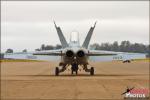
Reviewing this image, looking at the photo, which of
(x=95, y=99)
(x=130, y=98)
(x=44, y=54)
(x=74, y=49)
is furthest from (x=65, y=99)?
(x=44, y=54)

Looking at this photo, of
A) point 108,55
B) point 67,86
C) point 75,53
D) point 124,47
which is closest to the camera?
point 67,86

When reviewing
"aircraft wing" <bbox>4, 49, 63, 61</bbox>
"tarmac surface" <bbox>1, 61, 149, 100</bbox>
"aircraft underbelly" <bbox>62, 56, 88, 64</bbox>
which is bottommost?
"tarmac surface" <bbox>1, 61, 149, 100</bbox>

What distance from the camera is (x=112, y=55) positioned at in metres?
40.3

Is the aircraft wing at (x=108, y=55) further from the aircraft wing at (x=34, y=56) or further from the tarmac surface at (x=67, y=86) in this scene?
the tarmac surface at (x=67, y=86)

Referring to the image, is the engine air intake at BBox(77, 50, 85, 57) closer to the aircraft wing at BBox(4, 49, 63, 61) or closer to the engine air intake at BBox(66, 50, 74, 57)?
the engine air intake at BBox(66, 50, 74, 57)

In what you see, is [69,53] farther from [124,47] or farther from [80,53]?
[124,47]

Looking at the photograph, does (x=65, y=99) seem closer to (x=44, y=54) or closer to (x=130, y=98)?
(x=130, y=98)

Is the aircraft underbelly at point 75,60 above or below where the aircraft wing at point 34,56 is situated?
below

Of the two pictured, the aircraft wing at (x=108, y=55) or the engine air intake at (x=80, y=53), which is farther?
the aircraft wing at (x=108, y=55)

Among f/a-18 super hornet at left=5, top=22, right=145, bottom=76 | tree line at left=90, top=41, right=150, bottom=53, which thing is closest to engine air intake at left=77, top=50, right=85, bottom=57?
f/a-18 super hornet at left=5, top=22, right=145, bottom=76

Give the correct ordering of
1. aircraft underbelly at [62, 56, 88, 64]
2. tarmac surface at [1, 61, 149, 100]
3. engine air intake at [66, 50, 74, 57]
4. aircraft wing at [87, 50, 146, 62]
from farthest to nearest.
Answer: aircraft wing at [87, 50, 146, 62]
aircraft underbelly at [62, 56, 88, 64]
engine air intake at [66, 50, 74, 57]
tarmac surface at [1, 61, 149, 100]

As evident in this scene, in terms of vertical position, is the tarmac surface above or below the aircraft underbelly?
below

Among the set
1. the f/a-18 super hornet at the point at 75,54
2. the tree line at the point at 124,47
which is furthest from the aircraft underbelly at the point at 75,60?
A: the tree line at the point at 124,47

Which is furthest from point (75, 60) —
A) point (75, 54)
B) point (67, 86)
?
point (67, 86)
